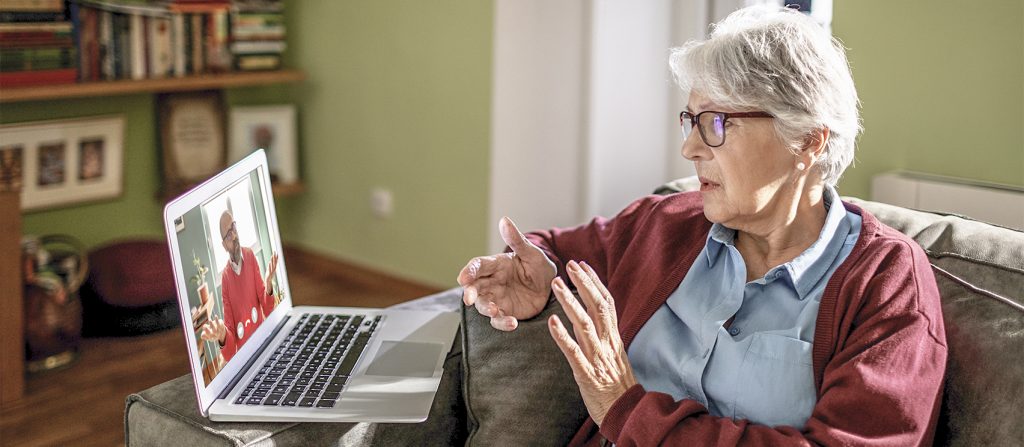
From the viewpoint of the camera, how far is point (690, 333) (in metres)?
1.54

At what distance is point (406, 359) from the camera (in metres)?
1.63

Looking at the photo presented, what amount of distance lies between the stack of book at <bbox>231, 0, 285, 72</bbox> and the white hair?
2623 mm

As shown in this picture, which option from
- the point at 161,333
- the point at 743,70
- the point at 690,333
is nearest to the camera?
the point at 743,70

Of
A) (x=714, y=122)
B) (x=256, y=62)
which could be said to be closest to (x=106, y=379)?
(x=256, y=62)

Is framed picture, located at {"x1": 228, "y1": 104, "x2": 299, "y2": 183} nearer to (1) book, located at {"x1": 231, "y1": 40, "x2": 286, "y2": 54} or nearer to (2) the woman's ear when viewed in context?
(1) book, located at {"x1": 231, "y1": 40, "x2": 286, "y2": 54}

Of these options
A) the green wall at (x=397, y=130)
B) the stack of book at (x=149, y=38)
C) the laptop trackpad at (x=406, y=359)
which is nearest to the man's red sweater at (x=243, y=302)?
the laptop trackpad at (x=406, y=359)

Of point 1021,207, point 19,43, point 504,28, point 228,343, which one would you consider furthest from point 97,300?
point 1021,207

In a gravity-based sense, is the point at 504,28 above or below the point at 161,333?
above

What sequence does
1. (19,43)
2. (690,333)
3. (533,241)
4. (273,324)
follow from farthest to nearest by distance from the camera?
(19,43) < (533,241) < (273,324) < (690,333)

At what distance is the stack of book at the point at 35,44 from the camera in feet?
10.1

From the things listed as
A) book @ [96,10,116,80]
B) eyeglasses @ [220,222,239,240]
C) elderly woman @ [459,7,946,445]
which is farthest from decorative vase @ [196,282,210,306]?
book @ [96,10,116,80]

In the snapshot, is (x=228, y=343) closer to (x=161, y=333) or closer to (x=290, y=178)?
(x=161, y=333)

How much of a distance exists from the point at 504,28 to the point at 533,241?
61.6 inches

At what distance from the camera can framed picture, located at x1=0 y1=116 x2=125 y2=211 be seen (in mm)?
3254
